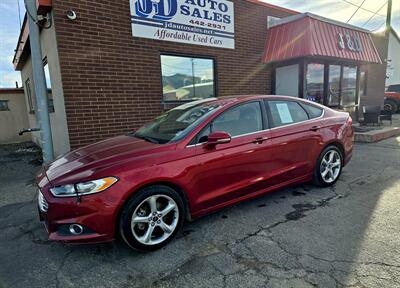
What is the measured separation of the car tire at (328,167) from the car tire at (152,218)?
240 centimetres

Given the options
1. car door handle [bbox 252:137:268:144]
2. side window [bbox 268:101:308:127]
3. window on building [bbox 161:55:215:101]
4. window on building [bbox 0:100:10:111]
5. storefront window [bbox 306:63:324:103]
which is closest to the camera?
car door handle [bbox 252:137:268:144]

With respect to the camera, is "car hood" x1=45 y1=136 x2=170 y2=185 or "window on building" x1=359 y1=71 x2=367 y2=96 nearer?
"car hood" x1=45 y1=136 x2=170 y2=185

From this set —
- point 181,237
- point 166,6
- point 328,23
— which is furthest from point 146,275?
point 328,23

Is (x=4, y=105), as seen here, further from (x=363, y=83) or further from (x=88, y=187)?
(x=363, y=83)

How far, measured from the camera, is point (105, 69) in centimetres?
590

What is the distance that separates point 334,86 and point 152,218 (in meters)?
9.60

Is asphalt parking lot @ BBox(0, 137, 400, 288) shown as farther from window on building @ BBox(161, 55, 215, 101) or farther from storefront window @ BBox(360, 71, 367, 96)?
storefront window @ BBox(360, 71, 367, 96)

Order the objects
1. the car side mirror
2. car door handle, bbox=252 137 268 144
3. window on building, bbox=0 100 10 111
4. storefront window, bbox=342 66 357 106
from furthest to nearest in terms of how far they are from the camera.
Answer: window on building, bbox=0 100 10 111 < storefront window, bbox=342 66 357 106 < car door handle, bbox=252 137 268 144 < the car side mirror

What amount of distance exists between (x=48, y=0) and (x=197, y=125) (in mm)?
4426

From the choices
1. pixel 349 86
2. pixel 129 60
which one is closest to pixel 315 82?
pixel 349 86

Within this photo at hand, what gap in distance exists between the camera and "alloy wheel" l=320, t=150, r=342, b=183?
425 centimetres

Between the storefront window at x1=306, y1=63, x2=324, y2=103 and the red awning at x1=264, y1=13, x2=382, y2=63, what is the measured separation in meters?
0.76

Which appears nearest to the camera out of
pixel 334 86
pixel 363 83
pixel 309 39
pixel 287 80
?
pixel 309 39

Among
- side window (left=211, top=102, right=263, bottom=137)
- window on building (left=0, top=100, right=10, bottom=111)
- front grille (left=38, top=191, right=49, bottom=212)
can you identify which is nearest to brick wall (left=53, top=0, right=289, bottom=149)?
front grille (left=38, top=191, right=49, bottom=212)
